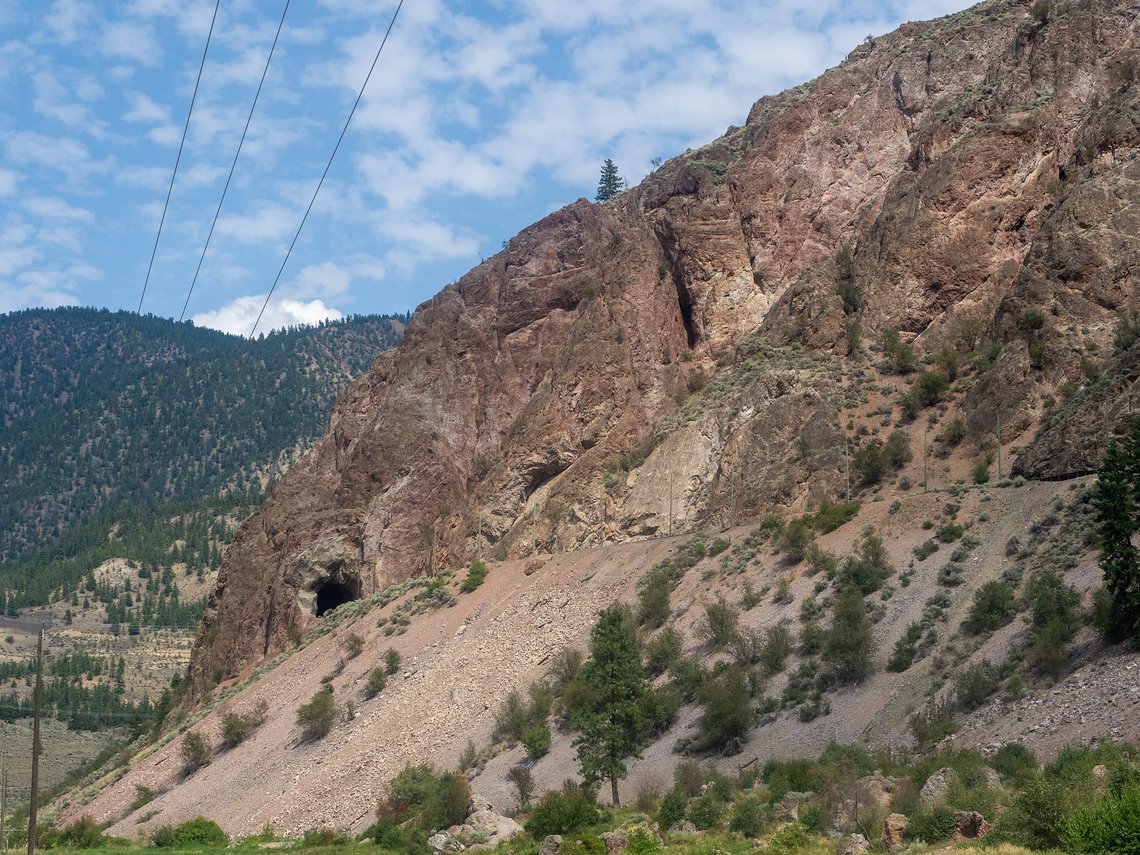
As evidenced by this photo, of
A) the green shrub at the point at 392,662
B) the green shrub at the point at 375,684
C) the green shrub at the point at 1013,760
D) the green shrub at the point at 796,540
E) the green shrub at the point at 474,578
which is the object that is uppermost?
the green shrub at the point at 474,578

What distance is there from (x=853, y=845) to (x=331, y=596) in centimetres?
5448

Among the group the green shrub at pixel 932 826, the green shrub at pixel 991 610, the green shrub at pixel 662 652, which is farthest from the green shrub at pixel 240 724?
the green shrub at pixel 932 826

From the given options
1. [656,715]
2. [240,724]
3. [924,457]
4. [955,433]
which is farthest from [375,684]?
[955,433]

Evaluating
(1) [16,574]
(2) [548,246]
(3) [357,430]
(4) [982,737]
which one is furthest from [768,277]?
(1) [16,574]

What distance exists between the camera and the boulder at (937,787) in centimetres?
2967

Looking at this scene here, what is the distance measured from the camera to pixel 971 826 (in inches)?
1062

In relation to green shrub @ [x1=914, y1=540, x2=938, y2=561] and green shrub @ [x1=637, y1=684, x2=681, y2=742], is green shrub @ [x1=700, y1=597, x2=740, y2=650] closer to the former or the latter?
green shrub @ [x1=637, y1=684, x2=681, y2=742]

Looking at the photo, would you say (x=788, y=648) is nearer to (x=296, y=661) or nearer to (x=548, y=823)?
(x=548, y=823)

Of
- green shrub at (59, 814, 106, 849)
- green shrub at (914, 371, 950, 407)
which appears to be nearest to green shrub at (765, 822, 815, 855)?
green shrub at (914, 371, 950, 407)

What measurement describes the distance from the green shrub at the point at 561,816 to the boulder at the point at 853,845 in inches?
390

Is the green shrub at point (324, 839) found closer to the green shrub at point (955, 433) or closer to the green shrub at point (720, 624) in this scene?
the green shrub at point (720, 624)

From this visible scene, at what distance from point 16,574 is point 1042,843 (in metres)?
179

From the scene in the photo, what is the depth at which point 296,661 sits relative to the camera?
6819cm

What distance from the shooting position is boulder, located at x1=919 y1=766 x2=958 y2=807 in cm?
2967
